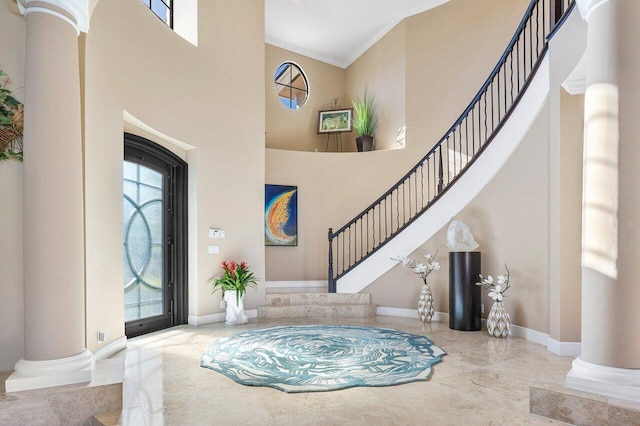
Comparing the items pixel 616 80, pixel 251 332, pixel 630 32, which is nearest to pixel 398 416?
pixel 616 80

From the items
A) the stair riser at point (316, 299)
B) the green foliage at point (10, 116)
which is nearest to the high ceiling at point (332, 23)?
the stair riser at point (316, 299)

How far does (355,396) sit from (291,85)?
7.42 metres

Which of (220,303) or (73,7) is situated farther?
(220,303)

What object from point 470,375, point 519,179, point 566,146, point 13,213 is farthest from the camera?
point 519,179

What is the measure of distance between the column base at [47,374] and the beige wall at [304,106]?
643 cm

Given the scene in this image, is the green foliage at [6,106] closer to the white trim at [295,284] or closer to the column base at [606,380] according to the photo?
the column base at [606,380]

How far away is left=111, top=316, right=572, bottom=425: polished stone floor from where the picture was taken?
9.20 feet

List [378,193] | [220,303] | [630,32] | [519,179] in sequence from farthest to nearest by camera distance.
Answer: [378,193] < [220,303] < [519,179] < [630,32]

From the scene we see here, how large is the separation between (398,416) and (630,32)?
268 centimetres

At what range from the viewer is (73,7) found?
304 centimetres

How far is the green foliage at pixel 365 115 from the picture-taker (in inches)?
350

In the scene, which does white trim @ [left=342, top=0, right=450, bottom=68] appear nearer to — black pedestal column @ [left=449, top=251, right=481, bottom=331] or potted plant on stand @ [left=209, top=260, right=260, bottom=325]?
black pedestal column @ [left=449, top=251, right=481, bottom=331]

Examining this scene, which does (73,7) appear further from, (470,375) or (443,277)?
(443,277)

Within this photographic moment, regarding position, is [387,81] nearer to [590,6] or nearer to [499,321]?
[499,321]
